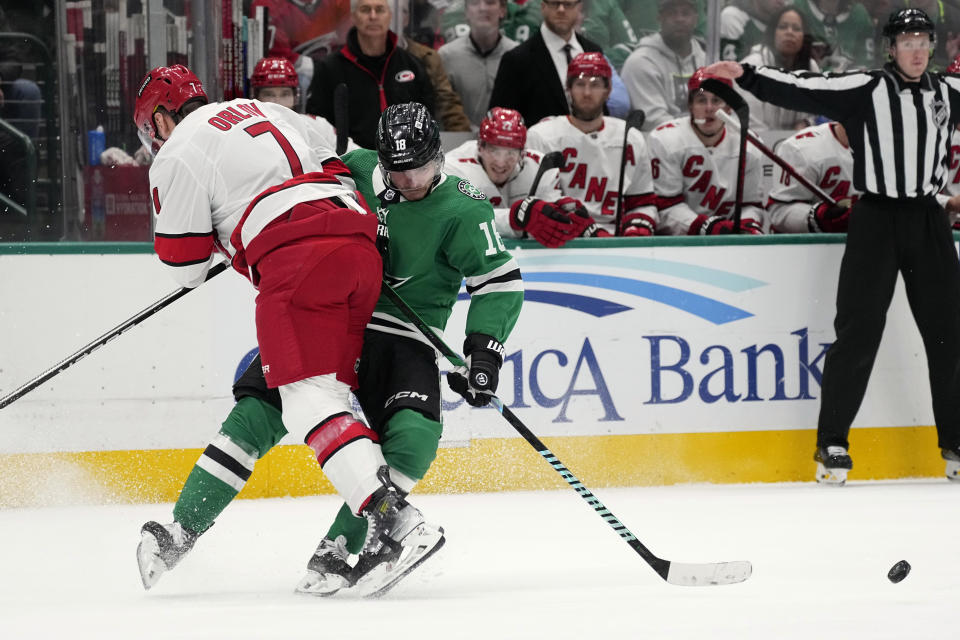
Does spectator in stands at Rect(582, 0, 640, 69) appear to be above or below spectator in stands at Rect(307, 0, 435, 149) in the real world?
above

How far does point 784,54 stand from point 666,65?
61 cm

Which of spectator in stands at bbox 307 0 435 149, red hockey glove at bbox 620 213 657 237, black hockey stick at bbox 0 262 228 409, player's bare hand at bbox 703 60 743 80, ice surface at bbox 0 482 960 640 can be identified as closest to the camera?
ice surface at bbox 0 482 960 640

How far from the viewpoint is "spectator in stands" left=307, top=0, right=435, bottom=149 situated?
195 inches

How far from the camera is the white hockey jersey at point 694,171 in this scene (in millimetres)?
5086

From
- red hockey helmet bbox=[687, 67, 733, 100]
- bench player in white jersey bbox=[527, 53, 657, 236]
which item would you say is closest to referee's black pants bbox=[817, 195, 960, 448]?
red hockey helmet bbox=[687, 67, 733, 100]

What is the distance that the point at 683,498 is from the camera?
14.0 ft

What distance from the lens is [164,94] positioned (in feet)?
9.77

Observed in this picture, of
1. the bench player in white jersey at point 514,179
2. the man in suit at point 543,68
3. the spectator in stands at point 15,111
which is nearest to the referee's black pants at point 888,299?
the bench player in white jersey at point 514,179

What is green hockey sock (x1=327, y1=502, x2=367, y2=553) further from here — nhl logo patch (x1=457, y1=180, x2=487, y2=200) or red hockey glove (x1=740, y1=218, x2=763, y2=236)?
red hockey glove (x1=740, y1=218, x2=763, y2=236)

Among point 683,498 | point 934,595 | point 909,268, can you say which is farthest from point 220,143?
point 909,268

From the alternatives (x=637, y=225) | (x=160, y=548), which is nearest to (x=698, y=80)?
(x=637, y=225)

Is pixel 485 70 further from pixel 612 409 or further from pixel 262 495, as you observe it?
pixel 262 495

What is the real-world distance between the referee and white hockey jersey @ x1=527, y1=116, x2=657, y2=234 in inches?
22.2

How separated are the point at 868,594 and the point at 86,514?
2.45 m
